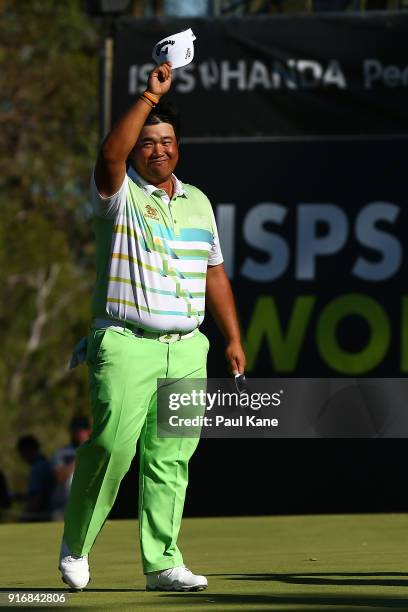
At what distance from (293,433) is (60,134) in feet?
67.1

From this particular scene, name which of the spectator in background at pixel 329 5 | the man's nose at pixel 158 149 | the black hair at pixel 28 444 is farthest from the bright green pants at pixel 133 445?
the black hair at pixel 28 444

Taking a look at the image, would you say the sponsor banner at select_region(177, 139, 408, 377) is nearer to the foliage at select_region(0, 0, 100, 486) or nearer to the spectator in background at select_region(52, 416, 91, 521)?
the spectator in background at select_region(52, 416, 91, 521)

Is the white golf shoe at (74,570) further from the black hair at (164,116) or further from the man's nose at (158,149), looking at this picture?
the black hair at (164,116)

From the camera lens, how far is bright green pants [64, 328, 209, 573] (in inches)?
213

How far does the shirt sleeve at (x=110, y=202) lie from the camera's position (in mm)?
5387

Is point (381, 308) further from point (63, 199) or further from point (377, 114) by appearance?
point (63, 199)

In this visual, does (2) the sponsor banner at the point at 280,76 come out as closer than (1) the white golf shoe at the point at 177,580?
No

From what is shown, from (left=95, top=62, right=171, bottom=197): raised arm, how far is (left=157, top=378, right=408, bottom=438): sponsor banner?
79 centimetres

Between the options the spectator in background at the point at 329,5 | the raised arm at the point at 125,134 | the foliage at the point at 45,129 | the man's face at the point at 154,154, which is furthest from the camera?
the foliage at the point at 45,129

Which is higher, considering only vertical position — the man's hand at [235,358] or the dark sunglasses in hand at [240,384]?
the man's hand at [235,358]

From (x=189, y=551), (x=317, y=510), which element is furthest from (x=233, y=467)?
(x=189, y=551)

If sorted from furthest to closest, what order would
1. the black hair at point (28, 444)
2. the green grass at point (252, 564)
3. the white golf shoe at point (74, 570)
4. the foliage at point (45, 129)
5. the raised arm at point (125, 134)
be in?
the foliage at point (45, 129) → the black hair at point (28, 444) → the white golf shoe at point (74, 570) → the raised arm at point (125, 134) → the green grass at point (252, 564)

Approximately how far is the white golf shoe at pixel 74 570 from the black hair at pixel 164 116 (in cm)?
162

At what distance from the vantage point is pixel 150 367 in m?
5.44
